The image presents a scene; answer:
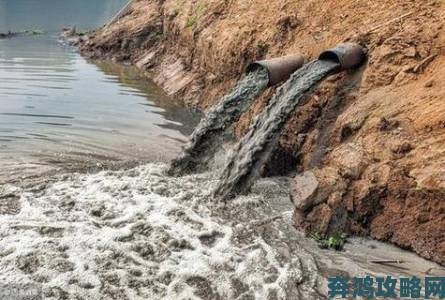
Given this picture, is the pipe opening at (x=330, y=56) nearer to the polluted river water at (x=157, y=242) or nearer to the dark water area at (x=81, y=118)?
the polluted river water at (x=157, y=242)

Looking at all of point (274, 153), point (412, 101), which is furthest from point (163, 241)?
point (412, 101)

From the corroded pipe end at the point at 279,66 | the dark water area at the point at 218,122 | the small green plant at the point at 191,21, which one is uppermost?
the small green plant at the point at 191,21

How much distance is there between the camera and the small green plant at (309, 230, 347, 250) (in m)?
6.05

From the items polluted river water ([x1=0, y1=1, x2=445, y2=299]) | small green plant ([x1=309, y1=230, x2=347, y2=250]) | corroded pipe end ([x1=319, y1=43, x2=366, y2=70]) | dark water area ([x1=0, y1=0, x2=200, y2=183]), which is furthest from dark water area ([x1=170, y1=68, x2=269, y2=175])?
small green plant ([x1=309, y1=230, x2=347, y2=250])

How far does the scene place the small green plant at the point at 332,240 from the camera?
605 cm

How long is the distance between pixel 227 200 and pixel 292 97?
201cm

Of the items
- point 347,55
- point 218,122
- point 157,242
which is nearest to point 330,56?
point 347,55

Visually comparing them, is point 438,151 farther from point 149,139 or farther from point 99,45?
point 99,45

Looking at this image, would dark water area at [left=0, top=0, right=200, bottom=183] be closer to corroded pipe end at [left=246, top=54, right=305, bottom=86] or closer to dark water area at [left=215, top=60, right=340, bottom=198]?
dark water area at [left=215, top=60, right=340, bottom=198]

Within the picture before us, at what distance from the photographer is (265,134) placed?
25.8 feet

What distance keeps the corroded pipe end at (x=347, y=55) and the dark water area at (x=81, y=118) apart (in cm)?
350

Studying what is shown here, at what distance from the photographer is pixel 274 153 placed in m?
8.66

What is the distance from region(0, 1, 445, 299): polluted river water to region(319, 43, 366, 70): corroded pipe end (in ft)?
7.10

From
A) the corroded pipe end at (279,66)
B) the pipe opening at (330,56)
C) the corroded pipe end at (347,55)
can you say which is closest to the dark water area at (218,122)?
the corroded pipe end at (279,66)
